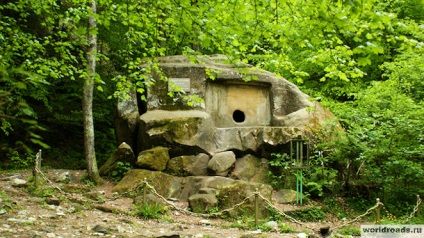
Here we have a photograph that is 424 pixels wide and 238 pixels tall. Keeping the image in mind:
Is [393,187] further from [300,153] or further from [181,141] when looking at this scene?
[181,141]

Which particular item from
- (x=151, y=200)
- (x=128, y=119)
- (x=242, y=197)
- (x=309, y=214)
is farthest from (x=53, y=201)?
(x=309, y=214)

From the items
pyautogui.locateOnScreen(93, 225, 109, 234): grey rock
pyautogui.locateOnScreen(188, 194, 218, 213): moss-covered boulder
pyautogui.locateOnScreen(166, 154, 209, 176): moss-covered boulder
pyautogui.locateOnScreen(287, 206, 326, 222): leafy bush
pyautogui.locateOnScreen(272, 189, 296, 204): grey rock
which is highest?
pyautogui.locateOnScreen(166, 154, 209, 176): moss-covered boulder

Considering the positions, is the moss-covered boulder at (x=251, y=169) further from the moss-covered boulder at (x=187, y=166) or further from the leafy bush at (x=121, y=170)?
the leafy bush at (x=121, y=170)

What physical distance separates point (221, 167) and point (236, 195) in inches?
76.1

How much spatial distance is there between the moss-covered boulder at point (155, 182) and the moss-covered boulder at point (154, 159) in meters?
0.25

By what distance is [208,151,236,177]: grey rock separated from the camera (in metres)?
10.3

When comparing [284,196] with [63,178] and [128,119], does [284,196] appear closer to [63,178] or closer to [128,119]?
[128,119]

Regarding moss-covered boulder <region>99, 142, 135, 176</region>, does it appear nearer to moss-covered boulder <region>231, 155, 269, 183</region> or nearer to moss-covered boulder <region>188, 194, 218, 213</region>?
moss-covered boulder <region>231, 155, 269, 183</region>

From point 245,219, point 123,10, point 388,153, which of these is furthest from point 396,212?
point 123,10

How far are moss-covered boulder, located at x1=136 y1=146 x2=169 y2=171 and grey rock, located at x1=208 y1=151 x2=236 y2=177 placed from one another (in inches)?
53.0

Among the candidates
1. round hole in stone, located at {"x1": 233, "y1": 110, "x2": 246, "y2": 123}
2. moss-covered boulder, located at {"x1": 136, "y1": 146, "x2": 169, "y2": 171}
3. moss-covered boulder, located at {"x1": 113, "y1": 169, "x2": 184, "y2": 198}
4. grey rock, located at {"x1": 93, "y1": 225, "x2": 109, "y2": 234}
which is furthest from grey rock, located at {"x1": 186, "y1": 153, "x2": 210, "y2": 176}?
grey rock, located at {"x1": 93, "y1": 225, "x2": 109, "y2": 234}

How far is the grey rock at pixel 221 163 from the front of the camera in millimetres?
10336

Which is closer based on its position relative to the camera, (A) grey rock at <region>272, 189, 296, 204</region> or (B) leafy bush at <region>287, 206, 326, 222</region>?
(B) leafy bush at <region>287, 206, 326, 222</region>

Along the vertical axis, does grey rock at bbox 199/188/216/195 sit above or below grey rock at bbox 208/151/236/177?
below
